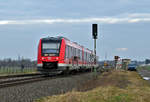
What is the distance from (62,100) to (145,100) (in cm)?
262

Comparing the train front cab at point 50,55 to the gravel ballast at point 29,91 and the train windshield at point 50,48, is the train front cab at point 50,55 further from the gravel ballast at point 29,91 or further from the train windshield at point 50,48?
the gravel ballast at point 29,91

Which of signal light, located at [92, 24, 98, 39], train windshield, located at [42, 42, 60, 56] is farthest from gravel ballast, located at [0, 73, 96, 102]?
train windshield, located at [42, 42, 60, 56]

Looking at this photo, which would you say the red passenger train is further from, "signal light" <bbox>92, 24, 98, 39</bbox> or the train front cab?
"signal light" <bbox>92, 24, 98, 39</bbox>

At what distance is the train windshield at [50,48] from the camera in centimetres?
3142

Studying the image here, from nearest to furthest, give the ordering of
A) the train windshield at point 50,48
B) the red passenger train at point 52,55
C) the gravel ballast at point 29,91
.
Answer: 1. the gravel ballast at point 29,91
2. the red passenger train at point 52,55
3. the train windshield at point 50,48

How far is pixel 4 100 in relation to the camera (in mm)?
12438

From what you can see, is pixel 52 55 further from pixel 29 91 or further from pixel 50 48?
pixel 29 91

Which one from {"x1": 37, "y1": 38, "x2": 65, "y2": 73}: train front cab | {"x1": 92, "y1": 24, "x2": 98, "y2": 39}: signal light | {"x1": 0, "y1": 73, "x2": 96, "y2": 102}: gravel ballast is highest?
{"x1": 92, "y1": 24, "x2": 98, "y2": 39}: signal light

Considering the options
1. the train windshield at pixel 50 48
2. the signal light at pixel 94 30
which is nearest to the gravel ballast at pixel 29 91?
the signal light at pixel 94 30

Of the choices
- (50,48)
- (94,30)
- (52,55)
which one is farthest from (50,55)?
(94,30)

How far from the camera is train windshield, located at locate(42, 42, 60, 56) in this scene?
31.4m

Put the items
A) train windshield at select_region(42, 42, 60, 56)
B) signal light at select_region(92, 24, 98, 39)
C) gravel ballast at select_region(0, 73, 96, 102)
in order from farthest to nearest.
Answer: train windshield at select_region(42, 42, 60, 56), signal light at select_region(92, 24, 98, 39), gravel ballast at select_region(0, 73, 96, 102)

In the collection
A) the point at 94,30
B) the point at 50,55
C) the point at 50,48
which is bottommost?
the point at 50,55

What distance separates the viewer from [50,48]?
31703 millimetres
